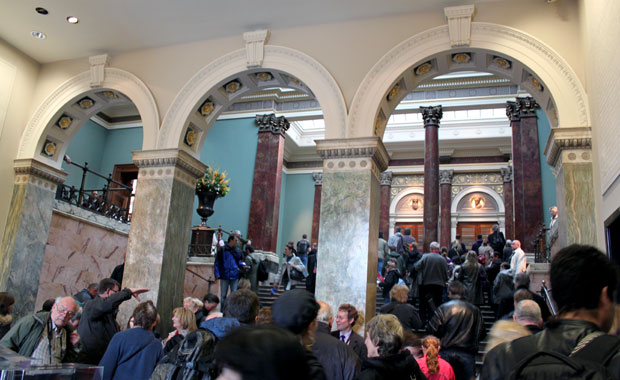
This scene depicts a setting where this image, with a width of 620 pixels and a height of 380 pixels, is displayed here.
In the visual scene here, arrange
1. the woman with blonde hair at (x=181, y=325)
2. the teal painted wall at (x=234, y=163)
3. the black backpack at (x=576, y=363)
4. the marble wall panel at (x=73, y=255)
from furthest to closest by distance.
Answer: the teal painted wall at (x=234, y=163)
the marble wall panel at (x=73, y=255)
the woman with blonde hair at (x=181, y=325)
the black backpack at (x=576, y=363)

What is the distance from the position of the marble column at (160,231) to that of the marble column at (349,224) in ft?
8.19

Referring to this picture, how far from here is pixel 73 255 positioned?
33.2 feet

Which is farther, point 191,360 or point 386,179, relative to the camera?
point 386,179

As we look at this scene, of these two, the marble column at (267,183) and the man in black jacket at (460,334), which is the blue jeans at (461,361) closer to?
the man in black jacket at (460,334)

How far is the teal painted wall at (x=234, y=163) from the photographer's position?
52.4ft

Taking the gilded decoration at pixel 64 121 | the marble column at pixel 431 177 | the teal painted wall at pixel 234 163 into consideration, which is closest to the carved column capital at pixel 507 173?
the marble column at pixel 431 177

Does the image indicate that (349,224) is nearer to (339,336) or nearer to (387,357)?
(339,336)

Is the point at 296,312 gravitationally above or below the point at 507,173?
below

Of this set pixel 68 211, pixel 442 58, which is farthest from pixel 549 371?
pixel 68 211

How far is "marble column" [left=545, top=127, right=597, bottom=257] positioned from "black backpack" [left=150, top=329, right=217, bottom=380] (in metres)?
4.68

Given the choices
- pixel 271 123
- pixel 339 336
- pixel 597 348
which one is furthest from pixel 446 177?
pixel 597 348

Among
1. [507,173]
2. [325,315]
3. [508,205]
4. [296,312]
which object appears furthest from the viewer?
[507,173]

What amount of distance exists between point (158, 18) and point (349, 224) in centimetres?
443

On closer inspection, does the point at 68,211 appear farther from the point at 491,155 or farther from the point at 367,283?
the point at 491,155
